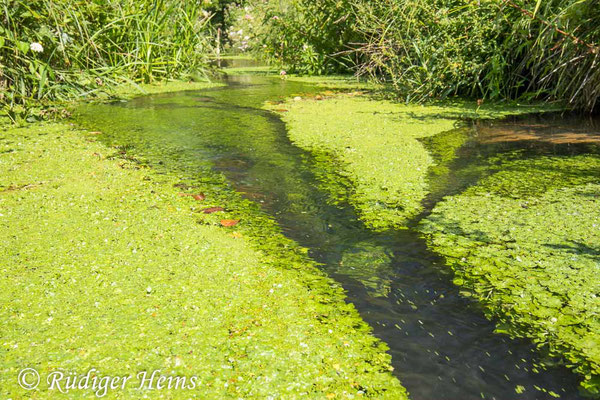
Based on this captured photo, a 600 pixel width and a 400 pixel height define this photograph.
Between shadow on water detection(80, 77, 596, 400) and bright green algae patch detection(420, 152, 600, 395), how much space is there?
0.07m

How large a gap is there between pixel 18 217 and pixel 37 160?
3.10ft

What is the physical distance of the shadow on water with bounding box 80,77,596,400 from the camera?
119cm

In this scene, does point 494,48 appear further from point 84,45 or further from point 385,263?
point 84,45

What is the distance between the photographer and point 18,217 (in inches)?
77.9

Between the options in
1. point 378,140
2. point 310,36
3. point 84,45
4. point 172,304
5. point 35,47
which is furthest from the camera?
point 310,36

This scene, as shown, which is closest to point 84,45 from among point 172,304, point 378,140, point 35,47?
point 35,47

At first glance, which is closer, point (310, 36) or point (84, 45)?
point (84, 45)

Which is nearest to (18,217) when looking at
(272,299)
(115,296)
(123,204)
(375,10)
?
(123,204)

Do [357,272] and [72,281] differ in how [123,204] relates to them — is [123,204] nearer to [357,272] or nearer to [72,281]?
[72,281]

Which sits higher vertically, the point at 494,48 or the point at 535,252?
the point at 494,48

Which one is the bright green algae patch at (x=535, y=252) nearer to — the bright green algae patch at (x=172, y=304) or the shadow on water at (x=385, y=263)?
the shadow on water at (x=385, y=263)

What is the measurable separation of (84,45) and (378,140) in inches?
110

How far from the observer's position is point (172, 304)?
4.60 feet

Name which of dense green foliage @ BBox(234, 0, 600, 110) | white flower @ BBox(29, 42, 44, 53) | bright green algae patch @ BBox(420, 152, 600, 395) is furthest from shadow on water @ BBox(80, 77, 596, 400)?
dense green foliage @ BBox(234, 0, 600, 110)
